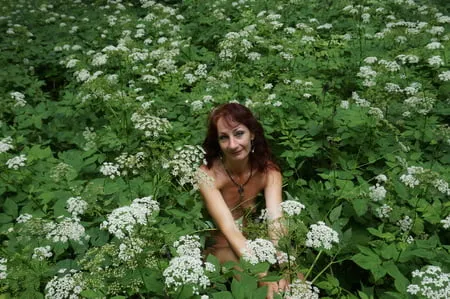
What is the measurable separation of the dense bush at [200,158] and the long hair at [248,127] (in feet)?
0.72

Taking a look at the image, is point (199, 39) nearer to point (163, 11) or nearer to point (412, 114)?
point (163, 11)

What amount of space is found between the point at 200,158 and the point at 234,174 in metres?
0.67

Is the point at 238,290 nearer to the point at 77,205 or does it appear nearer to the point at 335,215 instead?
the point at 335,215

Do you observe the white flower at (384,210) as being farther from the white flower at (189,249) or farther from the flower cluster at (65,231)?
the flower cluster at (65,231)

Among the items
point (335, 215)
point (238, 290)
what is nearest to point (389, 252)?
point (335, 215)

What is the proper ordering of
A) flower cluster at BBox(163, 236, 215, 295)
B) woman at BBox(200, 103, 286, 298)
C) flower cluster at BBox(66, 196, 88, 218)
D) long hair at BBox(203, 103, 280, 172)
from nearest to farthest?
flower cluster at BBox(163, 236, 215, 295)
flower cluster at BBox(66, 196, 88, 218)
woman at BBox(200, 103, 286, 298)
long hair at BBox(203, 103, 280, 172)

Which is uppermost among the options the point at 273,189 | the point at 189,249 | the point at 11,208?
the point at 189,249

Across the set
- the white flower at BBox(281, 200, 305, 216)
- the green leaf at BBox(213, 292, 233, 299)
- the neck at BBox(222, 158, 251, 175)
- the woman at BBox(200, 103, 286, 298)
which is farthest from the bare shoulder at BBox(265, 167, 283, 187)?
the green leaf at BBox(213, 292, 233, 299)

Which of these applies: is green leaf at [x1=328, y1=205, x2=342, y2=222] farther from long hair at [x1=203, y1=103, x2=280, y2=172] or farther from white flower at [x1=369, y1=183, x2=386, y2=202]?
long hair at [x1=203, y1=103, x2=280, y2=172]

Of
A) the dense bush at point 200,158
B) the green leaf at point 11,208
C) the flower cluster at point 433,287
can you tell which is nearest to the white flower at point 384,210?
the dense bush at point 200,158

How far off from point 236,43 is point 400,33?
8.69ft

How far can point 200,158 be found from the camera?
10.9 feet

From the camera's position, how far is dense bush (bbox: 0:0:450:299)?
2.41 meters

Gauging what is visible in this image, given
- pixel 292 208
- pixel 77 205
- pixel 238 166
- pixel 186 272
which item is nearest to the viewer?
pixel 186 272
